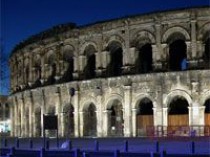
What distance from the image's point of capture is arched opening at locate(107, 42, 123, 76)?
38094 mm

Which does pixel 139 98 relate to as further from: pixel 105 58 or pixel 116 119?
pixel 105 58

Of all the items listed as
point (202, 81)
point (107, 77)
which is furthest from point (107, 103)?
point (202, 81)

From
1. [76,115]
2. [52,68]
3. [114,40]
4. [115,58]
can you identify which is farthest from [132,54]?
[52,68]

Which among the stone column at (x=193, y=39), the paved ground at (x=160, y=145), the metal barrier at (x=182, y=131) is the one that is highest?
the stone column at (x=193, y=39)

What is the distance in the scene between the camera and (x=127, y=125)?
120ft

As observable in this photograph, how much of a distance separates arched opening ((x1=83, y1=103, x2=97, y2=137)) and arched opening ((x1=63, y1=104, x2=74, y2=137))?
71.1 inches

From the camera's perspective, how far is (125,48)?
121ft

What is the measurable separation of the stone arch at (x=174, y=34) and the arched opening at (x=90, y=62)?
6068mm

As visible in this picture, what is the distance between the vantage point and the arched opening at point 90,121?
1544 inches

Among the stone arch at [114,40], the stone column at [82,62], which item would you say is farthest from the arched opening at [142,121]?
the stone column at [82,62]

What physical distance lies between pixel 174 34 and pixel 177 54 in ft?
12.2

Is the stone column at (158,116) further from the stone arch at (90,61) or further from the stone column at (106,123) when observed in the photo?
the stone arch at (90,61)

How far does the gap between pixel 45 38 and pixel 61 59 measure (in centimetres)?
269

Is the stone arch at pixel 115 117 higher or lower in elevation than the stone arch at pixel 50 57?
lower
